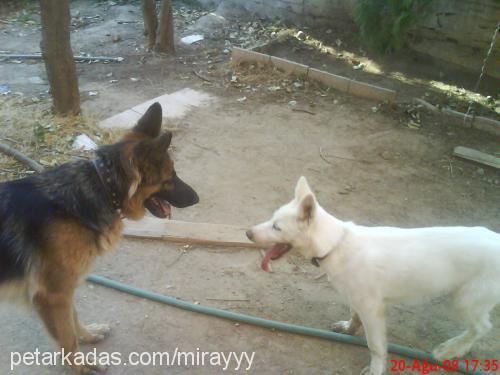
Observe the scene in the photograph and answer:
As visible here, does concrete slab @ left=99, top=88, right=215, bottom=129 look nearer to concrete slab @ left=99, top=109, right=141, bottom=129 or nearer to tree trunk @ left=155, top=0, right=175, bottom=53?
concrete slab @ left=99, top=109, right=141, bottom=129

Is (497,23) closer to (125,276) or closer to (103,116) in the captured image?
(103,116)

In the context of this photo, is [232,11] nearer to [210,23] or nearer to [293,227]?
[210,23]

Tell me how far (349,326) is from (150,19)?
7687mm

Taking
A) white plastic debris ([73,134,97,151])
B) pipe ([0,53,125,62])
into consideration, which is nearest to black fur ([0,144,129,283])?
white plastic debris ([73,134,97,151])

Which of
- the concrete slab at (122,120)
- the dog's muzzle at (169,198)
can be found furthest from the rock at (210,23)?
the dog's muzzle at (169,198)

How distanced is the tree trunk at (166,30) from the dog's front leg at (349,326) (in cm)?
717

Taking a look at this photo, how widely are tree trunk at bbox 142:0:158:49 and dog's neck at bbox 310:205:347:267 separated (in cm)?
732

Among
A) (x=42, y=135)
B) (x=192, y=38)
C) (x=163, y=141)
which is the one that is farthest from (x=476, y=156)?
(x=192, y=38)

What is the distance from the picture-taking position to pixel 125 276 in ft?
12.3

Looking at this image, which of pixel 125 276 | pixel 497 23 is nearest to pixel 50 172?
pixel 125 276

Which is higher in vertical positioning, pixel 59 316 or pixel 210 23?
pixel 59 316

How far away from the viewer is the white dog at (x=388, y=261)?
8.78ft

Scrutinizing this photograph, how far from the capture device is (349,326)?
10.8ft

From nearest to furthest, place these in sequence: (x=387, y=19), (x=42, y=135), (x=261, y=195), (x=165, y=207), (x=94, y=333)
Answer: (x=165, y=207), (x=94, y=333), (x=261, y=195), (x=42, y=135), (x=387, y=19)
